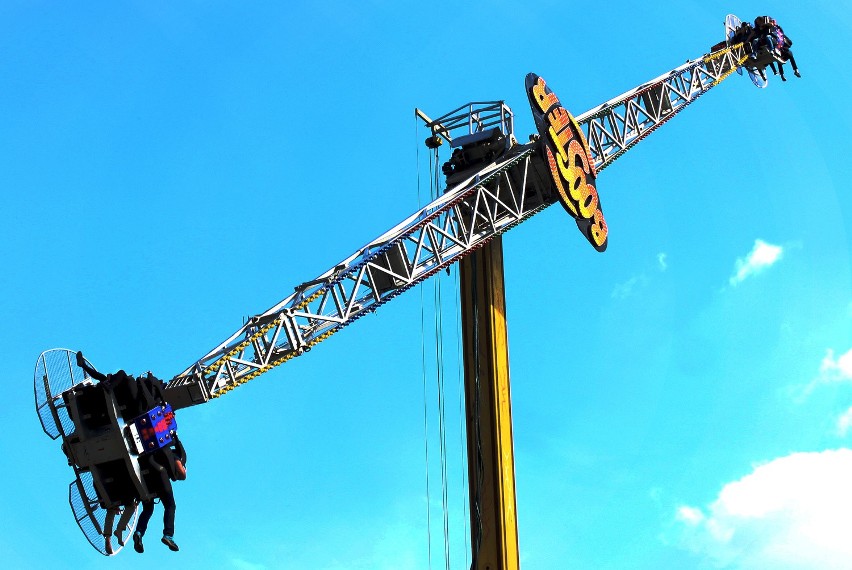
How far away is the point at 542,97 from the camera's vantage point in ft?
102

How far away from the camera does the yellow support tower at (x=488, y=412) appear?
96.0ft

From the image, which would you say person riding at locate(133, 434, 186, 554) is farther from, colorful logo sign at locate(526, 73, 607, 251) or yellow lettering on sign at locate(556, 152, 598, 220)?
yellow lettering on sign at locate(556, 152, 598, 220)

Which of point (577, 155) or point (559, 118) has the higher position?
point (559, 118)

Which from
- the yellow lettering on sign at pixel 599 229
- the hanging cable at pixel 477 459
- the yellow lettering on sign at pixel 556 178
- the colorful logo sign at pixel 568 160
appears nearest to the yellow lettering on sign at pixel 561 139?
the colorful logo sign at pixel 568 160

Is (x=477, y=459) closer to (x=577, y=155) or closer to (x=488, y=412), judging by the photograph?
(x=488, y=412)

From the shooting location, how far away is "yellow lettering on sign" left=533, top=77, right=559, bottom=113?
30.9 meters

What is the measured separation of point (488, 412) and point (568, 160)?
6.58 meters

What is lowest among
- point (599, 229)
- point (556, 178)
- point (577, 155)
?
point (556, 178)

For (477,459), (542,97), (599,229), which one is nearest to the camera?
(477,459)

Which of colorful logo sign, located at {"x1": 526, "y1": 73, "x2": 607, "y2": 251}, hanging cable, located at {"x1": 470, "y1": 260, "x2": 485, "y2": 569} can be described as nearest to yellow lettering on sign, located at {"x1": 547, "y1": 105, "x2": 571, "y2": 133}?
colorful logo sign, located at {"x1": 526, "y1": 73, "x2": 607, "y2": 251}

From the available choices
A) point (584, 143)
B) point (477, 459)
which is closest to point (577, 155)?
point (584, 143)

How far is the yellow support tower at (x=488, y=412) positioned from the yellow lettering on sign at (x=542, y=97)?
11.1 feet

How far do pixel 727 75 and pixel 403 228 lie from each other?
21283 mm

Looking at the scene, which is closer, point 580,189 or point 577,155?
point 580,189
